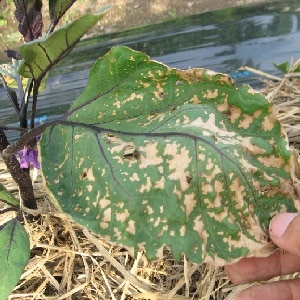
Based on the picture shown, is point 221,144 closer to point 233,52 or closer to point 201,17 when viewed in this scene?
point 233,52

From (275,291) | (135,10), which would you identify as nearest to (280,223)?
(275,291)

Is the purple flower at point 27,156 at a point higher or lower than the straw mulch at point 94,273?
higher

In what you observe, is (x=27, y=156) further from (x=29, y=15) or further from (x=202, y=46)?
(x=202, y=46)

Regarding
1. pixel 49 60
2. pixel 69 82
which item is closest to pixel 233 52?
pixel 69 82

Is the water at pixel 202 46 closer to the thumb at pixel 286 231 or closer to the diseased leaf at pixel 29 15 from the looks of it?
the diseased leaf at pixel 29 15

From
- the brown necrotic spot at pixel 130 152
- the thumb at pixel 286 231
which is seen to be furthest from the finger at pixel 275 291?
the brown necrotic spot at pixel 130 152
